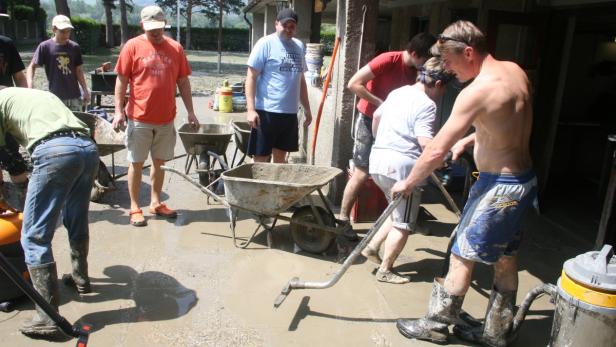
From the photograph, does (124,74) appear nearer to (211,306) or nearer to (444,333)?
(211,306)

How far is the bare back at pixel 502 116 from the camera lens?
2.62 m

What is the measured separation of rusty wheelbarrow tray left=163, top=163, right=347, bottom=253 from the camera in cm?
403

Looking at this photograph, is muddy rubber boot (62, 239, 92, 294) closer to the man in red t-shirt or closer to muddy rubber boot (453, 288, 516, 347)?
the man in red t-shirt

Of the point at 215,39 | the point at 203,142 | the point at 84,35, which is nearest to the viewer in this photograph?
the point at 203,142

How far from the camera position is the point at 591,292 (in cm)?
254

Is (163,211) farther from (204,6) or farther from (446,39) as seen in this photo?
(204,6)

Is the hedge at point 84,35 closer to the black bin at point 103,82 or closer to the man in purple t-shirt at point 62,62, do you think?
the black bin at point 103,82

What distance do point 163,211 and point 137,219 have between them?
1.00ft

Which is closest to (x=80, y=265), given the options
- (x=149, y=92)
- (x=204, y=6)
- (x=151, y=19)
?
(x=149, y=92)

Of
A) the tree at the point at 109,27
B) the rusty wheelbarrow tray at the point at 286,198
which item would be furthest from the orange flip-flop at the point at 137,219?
the tree at the point at 109,27

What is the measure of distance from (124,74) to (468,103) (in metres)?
3.14

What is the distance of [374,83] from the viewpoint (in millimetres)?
4535

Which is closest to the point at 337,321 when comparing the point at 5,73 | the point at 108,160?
the point at 5,73

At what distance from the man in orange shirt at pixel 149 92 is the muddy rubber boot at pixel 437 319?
273 centimetres
